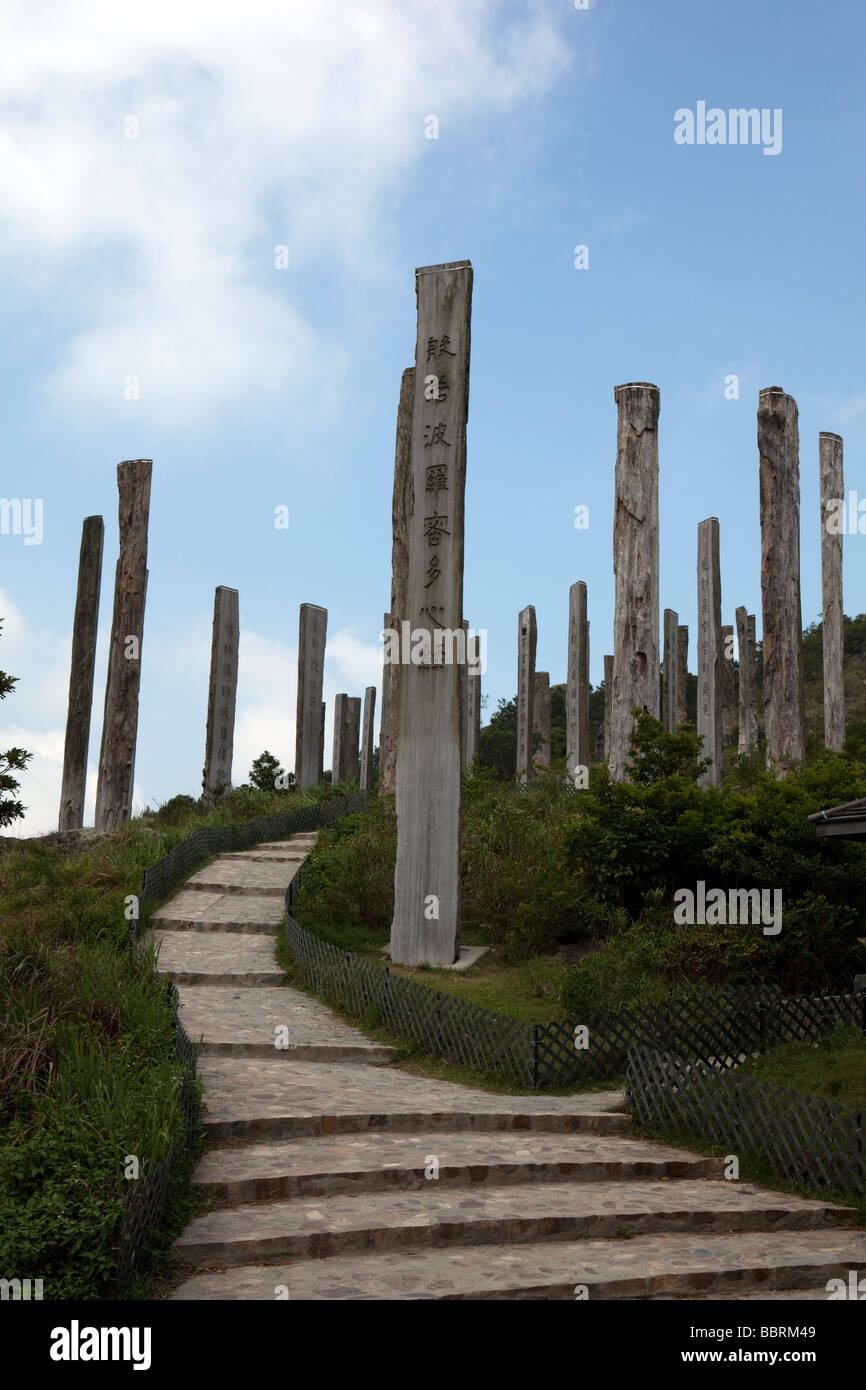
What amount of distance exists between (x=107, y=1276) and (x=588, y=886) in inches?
363

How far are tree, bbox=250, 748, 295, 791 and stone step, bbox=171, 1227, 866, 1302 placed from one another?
1951 centimetres

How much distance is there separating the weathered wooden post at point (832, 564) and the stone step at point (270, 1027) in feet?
35.5

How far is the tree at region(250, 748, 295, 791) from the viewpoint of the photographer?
88.0 ft

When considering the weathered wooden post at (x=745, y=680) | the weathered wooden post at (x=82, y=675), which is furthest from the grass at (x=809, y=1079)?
the weathered wooden post at (x=745, y=680)

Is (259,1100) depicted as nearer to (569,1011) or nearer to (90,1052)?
(90,1052)

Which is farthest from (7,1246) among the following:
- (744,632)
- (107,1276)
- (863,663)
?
(863,663)

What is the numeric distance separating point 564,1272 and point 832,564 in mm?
16028

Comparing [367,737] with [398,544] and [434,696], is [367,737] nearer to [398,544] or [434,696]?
[398,544]

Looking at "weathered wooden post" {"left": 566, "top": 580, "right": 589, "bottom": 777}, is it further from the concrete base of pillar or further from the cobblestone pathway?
the cobblestone pathway

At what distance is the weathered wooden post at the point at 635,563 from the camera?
1660cm

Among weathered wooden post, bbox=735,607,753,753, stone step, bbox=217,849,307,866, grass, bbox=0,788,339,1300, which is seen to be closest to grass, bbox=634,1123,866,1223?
grass, bbox=0,788,339,1300

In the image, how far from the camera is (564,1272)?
6.96 meters

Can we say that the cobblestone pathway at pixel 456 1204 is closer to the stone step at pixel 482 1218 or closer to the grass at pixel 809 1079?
the stone step at pixel 482 1218
